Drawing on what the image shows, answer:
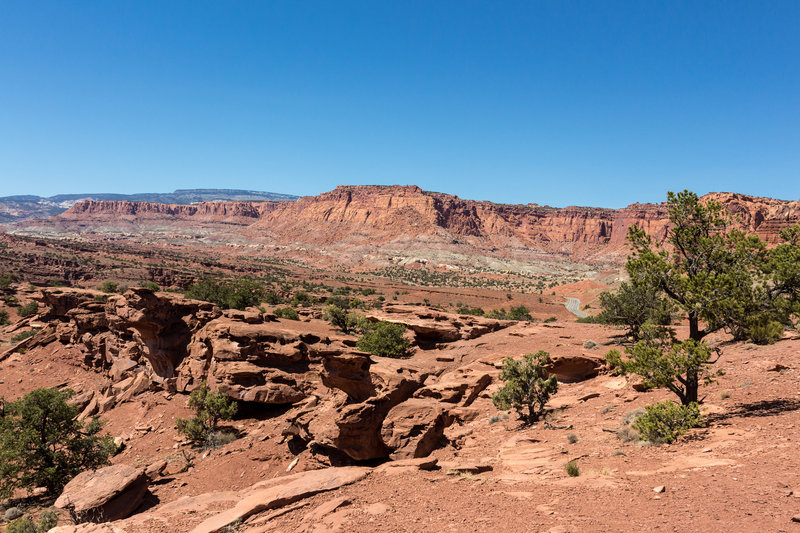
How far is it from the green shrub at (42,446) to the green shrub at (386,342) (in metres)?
12.8

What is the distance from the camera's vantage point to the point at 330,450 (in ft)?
40.2

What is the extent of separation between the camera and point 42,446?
13.5 metres

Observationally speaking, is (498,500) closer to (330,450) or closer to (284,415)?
(330,450)

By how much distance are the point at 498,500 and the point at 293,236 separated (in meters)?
198

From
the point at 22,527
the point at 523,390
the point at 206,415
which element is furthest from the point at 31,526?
the point at 523,390

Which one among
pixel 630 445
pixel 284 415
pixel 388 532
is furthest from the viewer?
pixel 284 415

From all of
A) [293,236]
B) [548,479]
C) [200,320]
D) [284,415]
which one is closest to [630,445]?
[548,479]

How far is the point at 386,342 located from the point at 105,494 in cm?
1556

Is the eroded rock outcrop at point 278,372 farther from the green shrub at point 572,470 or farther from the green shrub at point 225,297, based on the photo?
the green shrub at point 225,297

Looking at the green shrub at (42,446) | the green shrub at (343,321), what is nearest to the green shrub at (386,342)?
the green shrub at (343,321)

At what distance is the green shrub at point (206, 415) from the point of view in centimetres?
1516

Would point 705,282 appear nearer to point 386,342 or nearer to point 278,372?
point 278,372

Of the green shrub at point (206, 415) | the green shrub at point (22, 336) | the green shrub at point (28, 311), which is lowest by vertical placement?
the green shrub at point (22, 336)

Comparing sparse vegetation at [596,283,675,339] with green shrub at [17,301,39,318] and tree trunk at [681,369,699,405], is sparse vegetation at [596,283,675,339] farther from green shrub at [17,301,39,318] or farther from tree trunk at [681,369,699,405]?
green shrub at [17,301,39,318]
